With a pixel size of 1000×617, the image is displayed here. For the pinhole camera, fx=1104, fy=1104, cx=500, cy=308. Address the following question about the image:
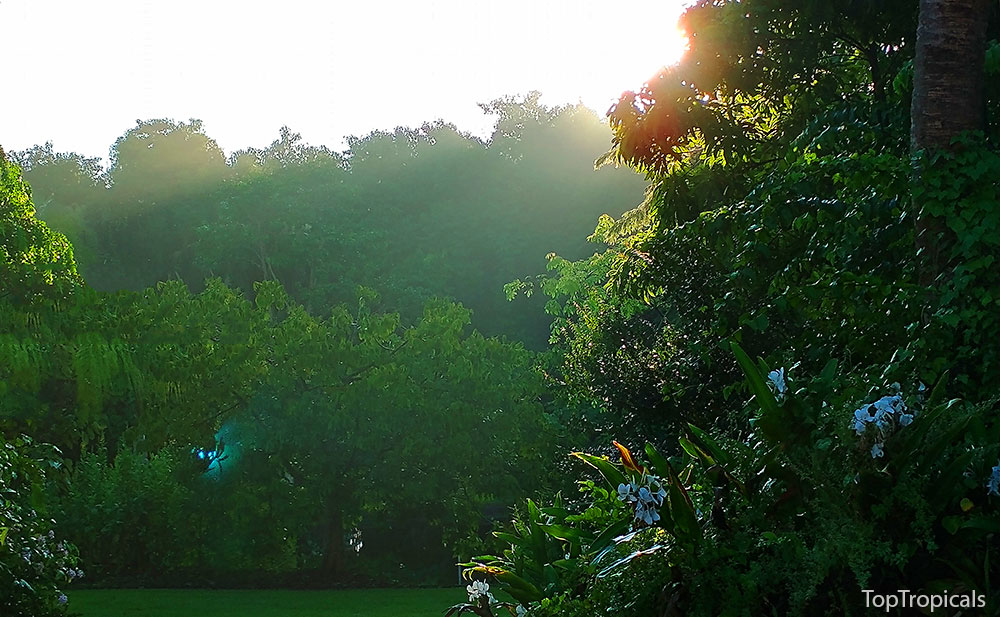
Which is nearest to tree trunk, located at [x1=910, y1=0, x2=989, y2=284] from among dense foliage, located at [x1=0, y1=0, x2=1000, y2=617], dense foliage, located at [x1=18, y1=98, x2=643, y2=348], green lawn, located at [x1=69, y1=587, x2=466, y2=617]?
dense foliage, located at [x1=0, y1=0, x2=1000, y2=617]

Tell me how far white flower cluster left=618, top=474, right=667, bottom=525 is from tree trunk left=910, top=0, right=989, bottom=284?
336 cm

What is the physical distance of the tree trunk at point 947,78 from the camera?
7.12 metres

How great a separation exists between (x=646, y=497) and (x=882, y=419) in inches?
38.7

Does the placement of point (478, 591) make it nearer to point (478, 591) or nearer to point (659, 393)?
point (478, 591)

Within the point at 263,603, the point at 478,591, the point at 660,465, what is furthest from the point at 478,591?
the point at 263,603

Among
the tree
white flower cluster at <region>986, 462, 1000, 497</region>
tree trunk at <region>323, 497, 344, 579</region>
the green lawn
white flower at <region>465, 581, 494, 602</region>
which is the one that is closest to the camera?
white flower cluster at <region>986, 462, 1000, 497</region>

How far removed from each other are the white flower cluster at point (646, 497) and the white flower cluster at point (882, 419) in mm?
835

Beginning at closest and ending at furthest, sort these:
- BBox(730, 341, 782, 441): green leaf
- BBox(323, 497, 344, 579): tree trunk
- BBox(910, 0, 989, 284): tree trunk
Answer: BBox(730, 341, 782, 441): green leaf < BBox(910, 0, 989, 284): tree trunk < BBox(323, 497, 344, 579): tree trunk

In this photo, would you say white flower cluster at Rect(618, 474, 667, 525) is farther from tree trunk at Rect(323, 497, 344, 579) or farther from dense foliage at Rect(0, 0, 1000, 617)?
tree trunk at Rect(323, 497, 344, 579)

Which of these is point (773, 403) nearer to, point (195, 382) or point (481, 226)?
point (195, 382)

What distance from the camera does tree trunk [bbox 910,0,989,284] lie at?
7125 millimetres

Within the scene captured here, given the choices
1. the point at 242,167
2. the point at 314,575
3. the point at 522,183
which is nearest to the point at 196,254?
the point at 242,167

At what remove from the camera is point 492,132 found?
1951 inches

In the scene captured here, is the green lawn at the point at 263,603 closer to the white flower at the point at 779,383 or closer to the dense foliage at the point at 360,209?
the white flower at the point at 779,383
